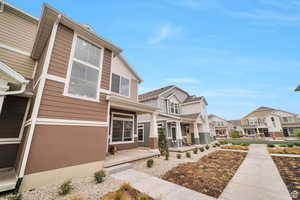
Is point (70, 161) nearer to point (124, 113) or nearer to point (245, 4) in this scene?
point (124, 113)

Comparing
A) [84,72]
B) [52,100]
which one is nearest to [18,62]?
[84,72]

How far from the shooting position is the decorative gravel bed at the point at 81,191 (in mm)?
3236

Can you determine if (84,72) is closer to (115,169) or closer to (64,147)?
(64,147)

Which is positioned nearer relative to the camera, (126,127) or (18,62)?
(18,62)

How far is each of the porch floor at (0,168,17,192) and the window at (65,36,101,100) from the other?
318cm

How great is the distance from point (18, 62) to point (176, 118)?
507 inches

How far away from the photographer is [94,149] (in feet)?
16.6

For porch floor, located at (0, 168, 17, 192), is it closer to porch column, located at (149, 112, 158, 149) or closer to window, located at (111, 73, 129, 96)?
window, located at (111, 73, 129, 96)

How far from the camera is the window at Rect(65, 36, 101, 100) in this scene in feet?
16.9

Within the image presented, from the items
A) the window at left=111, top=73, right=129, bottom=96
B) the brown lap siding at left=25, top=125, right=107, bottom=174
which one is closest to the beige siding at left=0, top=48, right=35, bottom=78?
the brown lap siding at left=25, top=125, right=107, bottom=174

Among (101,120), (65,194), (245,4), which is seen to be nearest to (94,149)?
(101,120)

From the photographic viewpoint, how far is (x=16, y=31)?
20.7 ft

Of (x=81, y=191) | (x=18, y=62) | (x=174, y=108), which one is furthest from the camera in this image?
(x=174, y=108)

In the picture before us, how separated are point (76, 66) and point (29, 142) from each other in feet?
11.3
